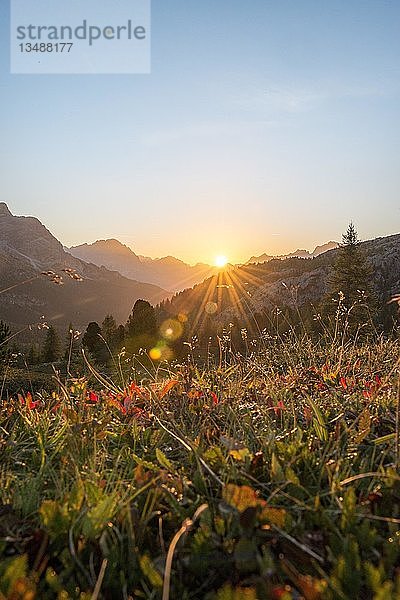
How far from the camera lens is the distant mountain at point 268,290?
31.7m

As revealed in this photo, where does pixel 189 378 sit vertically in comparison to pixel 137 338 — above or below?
above

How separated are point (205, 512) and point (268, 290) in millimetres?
40517

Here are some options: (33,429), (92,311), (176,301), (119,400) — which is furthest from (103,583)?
(92,311)

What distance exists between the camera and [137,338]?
75.6ft

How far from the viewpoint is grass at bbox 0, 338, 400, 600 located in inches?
59.2

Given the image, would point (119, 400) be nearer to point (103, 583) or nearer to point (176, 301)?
point (103, 583)

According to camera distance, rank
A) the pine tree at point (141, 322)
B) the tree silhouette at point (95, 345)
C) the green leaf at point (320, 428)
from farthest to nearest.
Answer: the pine tree at point (141, 322), the tree silhouette at point (95, 345), the green leaf at point (320, 428)

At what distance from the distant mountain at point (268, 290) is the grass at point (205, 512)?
14.7m

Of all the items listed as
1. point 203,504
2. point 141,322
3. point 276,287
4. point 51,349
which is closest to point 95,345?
point 51,349

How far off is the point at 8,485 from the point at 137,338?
68.8 ft

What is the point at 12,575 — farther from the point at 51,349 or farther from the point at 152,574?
the point at 51,349

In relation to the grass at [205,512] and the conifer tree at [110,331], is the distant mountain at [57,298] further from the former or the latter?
the grass at [205,512]

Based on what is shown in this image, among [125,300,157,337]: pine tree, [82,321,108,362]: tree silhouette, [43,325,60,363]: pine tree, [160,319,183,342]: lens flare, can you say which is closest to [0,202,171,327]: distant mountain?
[160,319,183,342]: lens flare

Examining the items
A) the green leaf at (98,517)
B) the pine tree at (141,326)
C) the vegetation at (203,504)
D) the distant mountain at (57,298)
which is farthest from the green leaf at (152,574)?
the distant mountain at (57,298)
